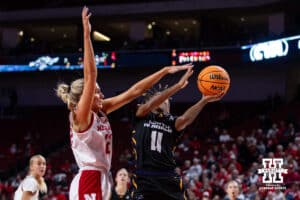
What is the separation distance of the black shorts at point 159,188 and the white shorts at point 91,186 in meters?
0.83

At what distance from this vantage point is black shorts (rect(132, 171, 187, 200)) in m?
4.43

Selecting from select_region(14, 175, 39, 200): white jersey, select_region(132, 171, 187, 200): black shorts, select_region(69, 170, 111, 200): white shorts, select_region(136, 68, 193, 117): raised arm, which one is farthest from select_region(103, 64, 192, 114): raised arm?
select_region(14, 175, 39, 200): white jersey

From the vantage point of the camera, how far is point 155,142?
4539mm

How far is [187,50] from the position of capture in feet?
67.5

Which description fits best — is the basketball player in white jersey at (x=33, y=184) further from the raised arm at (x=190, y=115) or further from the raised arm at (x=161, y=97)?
the raised arm at (x=190, y=115)

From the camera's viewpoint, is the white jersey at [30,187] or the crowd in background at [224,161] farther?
the crowd in background at [224,161]

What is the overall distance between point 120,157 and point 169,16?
8.03 meters

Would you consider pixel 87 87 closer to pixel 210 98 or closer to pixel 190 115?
pixel 190 115

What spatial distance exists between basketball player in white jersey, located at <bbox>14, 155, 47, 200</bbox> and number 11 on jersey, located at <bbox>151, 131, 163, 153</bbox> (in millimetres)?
1576

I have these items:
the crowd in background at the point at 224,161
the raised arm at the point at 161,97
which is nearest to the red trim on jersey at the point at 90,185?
the raised arm at the point at 161,97

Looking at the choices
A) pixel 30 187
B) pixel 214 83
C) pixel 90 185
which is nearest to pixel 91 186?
pixel 90 185

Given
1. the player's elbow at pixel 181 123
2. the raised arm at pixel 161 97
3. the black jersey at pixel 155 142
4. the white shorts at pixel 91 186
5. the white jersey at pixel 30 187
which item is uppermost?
the raised arm at pixel 161 97

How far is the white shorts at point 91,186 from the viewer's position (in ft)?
11.8
